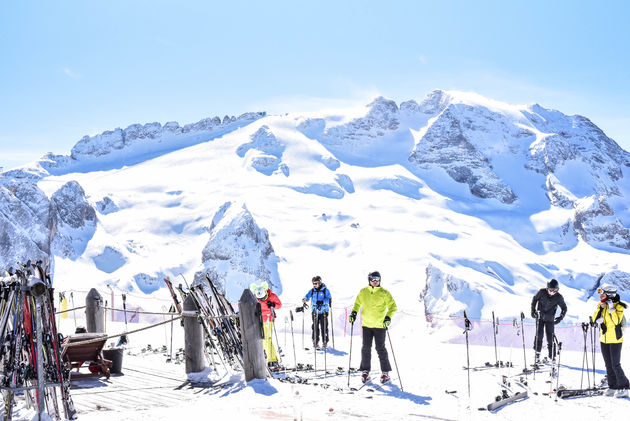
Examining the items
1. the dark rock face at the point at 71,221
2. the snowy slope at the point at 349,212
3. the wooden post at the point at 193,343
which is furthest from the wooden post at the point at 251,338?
the dark rock face at the point at 71,221

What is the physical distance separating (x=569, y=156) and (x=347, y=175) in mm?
80769

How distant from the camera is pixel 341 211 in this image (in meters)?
132

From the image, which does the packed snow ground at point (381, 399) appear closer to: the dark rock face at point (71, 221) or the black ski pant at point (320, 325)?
the black ski pant at point (320, 325)

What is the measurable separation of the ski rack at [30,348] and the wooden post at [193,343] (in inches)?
108

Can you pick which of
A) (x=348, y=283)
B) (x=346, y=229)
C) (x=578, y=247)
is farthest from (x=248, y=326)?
(x=578, y=247)

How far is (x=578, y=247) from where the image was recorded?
143 meters

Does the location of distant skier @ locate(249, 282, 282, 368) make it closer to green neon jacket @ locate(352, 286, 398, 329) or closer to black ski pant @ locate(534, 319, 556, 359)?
green neon jacket @ locate(352, 286, 398, 329)

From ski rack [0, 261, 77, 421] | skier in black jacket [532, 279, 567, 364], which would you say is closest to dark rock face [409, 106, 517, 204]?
skier in black jacket [532, 279, 567, 364]

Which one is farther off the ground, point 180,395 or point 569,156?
point 569,156

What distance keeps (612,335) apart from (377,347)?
3.62 m

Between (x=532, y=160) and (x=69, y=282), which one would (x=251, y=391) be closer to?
(x=69, y=282)

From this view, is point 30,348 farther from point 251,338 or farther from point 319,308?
point 319,308

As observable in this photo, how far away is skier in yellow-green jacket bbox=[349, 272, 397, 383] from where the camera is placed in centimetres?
917

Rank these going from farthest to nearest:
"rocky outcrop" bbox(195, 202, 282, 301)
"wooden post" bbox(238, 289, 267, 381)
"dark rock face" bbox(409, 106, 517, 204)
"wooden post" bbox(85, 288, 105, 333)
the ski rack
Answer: "dark rock face" bbox(409, 106, 517, 204) → "rocky outcrop" bbox(195, 202, 282, 301) → "wooden post" bbox(85, 288, 105, 333) → "wooden post" bbox(238, 289, 267, 381) → the ski rack
